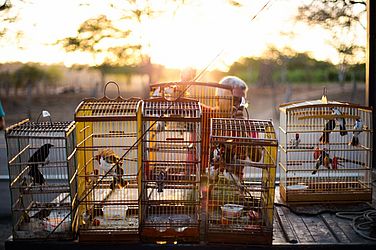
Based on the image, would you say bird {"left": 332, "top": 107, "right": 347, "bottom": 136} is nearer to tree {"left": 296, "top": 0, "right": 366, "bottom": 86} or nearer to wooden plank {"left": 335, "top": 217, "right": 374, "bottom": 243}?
wooden plank {"left": 335, "top": 217, "right": 374, "bottom": 243}

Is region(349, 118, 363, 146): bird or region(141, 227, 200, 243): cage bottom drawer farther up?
region(349, 118, 363, 146): bird

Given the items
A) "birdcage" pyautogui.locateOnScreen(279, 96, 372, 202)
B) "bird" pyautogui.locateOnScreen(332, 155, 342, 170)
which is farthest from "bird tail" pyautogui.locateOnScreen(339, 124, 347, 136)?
"bird" pyautogui.locateOnScreen(332, 155, 342, 170)

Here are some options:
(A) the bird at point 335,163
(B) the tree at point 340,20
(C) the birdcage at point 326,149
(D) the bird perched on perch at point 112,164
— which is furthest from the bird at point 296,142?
(B) the tree at point 340,20

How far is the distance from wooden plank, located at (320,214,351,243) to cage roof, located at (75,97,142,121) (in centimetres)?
186

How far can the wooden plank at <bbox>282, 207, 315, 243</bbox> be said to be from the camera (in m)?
3.42

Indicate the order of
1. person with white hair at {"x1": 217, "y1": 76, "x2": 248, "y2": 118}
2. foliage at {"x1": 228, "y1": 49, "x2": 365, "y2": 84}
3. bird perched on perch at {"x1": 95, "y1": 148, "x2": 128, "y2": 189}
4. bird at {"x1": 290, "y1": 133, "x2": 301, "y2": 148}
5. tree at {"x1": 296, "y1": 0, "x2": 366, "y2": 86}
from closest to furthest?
bird perched on perch at {"x1": 95, "y1": 148, "x2": 128, "y2": 189}, bird at {"x1": 290, "y1": 133, "x2": 301, "y2": 148}, person with white hair at {"x1": 217, "y1": 76, "x2": 248, "y2": 118}, tree at {"x1": 296, "y1": 0, "x2": 366, "y2": 86}, foliage at {"x1": 228, "y1": 49, "x2": 365, "y2": 84}

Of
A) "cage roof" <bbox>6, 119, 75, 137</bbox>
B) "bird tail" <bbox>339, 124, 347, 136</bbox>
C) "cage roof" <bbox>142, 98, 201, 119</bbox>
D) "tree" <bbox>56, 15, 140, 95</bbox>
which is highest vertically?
"tree" <bbox>56, 15, 140, 95</bbox>

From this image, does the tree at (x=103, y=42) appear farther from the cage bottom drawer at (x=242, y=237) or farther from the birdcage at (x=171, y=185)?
the cage bottom drawer at (x=242, y=237)

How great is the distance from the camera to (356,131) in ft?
13.3

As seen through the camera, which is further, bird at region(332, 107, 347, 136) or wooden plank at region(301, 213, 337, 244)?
bird at region(332, 107, 347, 136)

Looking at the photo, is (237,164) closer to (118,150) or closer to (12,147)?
(118,150)

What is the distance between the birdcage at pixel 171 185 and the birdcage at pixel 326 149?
3.34ft

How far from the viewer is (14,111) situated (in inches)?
428

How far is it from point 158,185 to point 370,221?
1.80 metres
